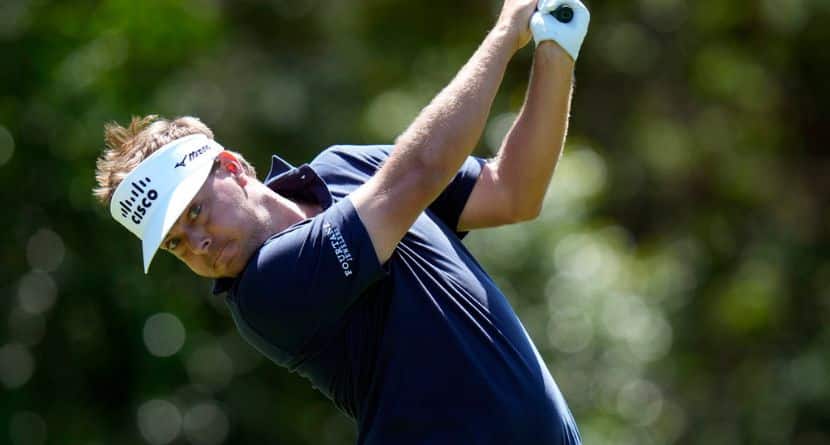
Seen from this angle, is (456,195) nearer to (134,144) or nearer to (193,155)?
(193,155)

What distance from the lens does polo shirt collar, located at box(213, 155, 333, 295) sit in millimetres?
3941

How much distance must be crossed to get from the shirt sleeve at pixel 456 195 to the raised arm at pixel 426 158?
473 millimetres

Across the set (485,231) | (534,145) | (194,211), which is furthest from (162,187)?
(485,231)

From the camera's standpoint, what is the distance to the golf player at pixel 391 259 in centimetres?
367

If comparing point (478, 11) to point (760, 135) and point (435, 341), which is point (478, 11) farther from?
point (435, 341)

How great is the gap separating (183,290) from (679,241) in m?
4.45

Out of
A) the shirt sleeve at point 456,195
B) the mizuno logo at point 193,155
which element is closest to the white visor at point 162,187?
the mizuno logo at point 193,155

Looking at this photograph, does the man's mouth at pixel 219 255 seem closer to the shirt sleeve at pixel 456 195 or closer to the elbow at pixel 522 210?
the shirt sleeve at pixel 456 195

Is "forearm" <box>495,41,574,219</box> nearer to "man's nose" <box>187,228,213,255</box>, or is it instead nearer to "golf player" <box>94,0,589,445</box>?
"golf player" <box>94,0,589,445</box>

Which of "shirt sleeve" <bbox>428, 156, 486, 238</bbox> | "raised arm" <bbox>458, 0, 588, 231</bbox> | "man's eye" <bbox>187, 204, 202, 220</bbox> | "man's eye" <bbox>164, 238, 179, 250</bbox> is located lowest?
"man's eye" <bbox>164, 238, 179, 250</bbox>

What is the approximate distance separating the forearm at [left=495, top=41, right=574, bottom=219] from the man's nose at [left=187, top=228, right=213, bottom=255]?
0.81 metres

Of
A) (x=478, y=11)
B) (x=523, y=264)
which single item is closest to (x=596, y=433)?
(x=523, y=264)

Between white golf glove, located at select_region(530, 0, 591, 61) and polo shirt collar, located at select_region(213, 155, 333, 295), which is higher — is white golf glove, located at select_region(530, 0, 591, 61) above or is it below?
above

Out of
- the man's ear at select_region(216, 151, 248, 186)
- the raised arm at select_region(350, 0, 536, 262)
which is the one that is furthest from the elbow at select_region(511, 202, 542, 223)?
the man's ear at select_region(216, 151, 248, 186)
